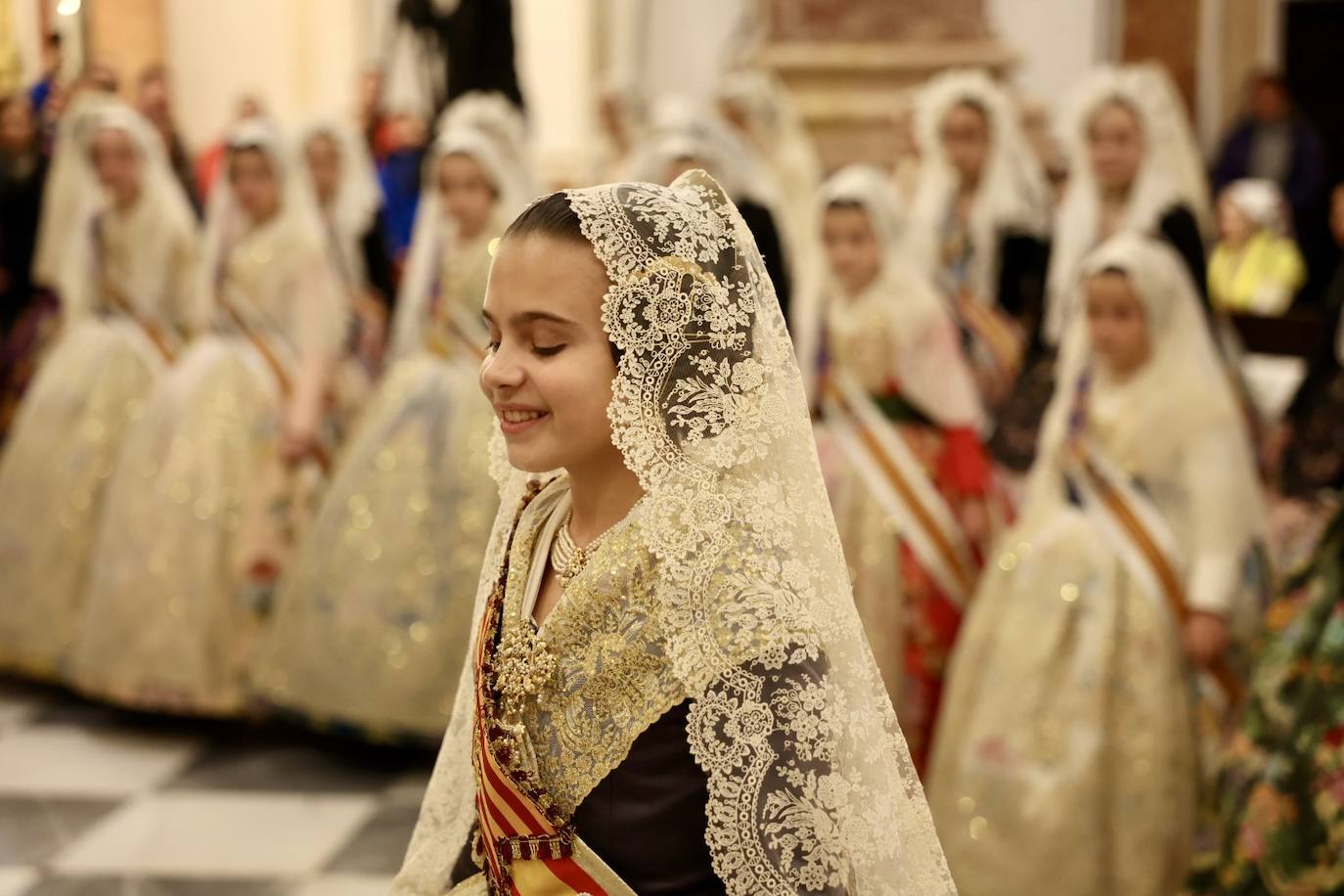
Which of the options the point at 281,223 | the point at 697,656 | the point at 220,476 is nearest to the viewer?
the point at 697,656

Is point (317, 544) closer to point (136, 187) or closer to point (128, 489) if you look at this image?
point (128, 489)

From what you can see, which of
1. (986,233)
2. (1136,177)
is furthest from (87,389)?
→ (1136,177)

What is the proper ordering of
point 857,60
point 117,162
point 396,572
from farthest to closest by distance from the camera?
point 857,60 → point 117,162 → point 396,572

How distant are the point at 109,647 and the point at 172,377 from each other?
2.31ft

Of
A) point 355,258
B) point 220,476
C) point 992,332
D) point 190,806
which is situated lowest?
point 190,806

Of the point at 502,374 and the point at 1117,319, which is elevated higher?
the point at 502,374

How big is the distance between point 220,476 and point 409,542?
0.61 m

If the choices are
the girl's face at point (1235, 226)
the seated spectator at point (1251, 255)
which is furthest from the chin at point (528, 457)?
the girl's face at point (1235, 226)

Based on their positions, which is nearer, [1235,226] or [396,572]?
[396,572]

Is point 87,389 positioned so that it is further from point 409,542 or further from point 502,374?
point 502,374

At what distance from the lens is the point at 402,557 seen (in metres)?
4.18

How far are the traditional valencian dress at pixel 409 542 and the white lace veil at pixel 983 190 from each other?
1.20 metres

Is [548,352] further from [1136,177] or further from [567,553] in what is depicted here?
[1136,177]

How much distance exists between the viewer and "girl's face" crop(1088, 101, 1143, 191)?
14.2 ft
